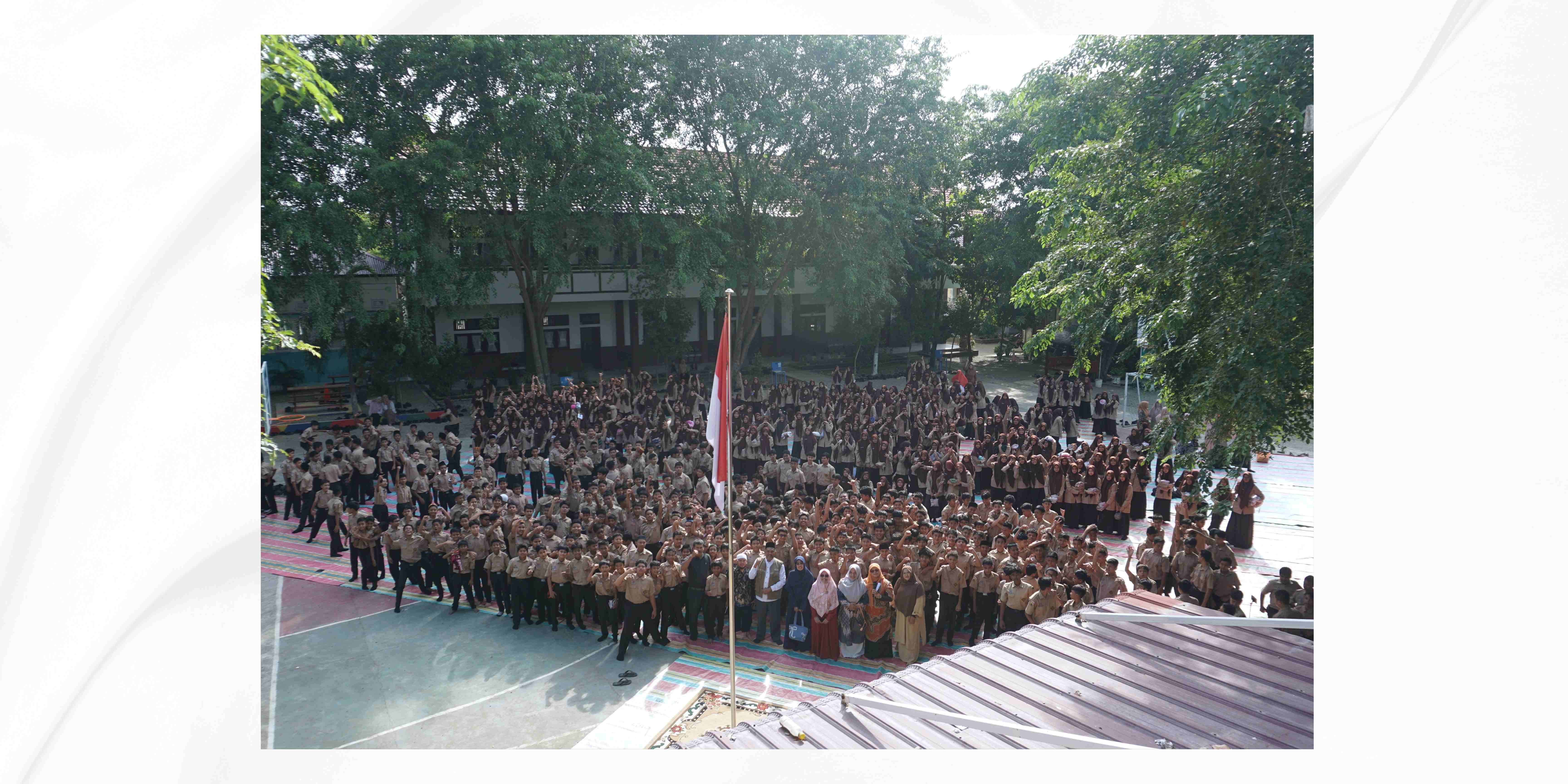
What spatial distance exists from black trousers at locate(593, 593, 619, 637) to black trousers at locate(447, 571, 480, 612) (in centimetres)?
179

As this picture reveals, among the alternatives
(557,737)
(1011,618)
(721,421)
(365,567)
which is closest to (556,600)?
(557,737)

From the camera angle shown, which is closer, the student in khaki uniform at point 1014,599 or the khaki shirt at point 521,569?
the student in khaki uniform at point 1014,599

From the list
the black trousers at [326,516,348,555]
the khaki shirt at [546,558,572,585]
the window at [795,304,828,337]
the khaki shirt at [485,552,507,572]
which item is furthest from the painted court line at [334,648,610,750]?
the window at [795,304,828,337]

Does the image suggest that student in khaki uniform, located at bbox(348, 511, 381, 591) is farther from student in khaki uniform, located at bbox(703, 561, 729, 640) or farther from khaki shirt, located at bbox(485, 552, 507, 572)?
student in khaki uniform, located at bbox(703, 561, 729, 640)

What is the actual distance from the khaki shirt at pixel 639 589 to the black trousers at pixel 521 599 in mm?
1381

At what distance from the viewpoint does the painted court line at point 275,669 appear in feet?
26.8

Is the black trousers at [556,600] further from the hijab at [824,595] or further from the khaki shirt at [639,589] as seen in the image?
the hijab at [824,595]

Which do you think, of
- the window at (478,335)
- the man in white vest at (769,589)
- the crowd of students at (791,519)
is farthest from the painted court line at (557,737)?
the window at (478,335)

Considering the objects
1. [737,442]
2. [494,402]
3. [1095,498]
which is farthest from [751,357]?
[1095,498]

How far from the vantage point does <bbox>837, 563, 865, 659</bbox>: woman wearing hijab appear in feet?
29.2

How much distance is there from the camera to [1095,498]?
13.0m

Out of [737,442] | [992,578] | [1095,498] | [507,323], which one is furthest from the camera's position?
[507,323]
